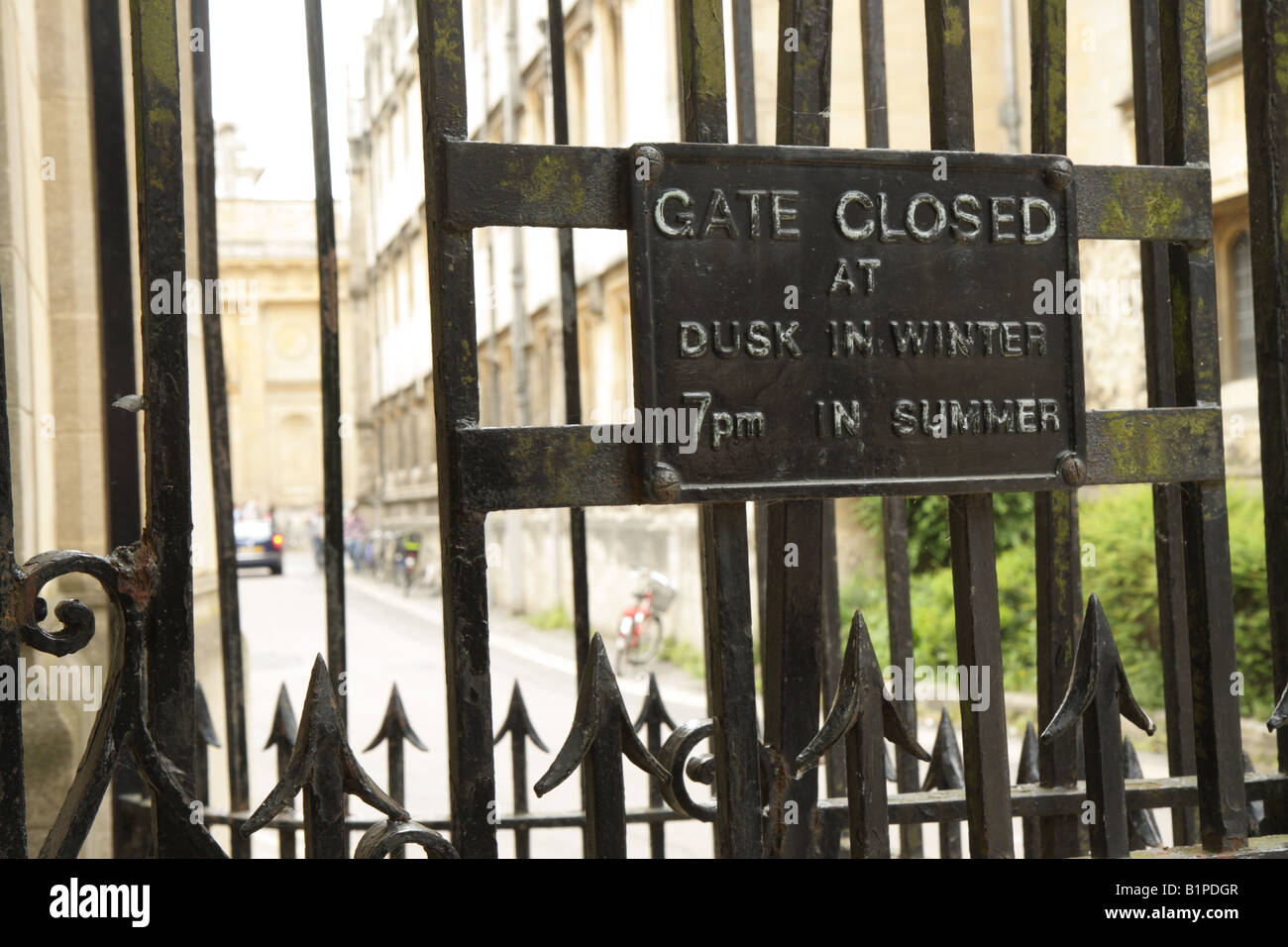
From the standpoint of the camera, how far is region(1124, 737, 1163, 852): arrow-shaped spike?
109 inches

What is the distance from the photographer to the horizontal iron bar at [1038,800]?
2457mm

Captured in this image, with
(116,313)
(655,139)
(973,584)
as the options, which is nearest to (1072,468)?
(973,584)

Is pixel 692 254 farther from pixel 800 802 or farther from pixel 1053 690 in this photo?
pixel 1053 690

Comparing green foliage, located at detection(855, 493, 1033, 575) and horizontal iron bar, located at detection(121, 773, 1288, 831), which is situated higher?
green foliage, located at detection(855, 493, 1033, 575)

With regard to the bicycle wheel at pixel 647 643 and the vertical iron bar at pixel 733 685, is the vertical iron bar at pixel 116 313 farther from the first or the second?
the bicycle wheel at pixel 647 643

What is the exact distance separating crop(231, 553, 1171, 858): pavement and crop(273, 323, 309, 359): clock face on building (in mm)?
21932

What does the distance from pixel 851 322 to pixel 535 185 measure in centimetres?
45

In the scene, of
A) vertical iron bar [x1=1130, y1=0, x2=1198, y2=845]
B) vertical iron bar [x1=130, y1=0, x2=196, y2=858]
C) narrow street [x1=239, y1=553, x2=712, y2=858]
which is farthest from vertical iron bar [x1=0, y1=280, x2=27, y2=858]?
vertical iron bar [x1=1130, y1=0, x2=1198, y2=845]

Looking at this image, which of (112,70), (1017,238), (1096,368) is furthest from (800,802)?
(1096,368)

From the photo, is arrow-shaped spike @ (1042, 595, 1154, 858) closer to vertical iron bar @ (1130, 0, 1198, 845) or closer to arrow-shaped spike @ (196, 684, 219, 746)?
vertical iron bar @ (1130, 0, 1198, 845)

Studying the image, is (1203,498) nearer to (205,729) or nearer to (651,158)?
(651,158)

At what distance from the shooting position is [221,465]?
308 centimetres

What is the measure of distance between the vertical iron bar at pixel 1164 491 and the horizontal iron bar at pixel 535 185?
1.34 meters

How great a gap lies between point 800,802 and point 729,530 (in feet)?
2.32
